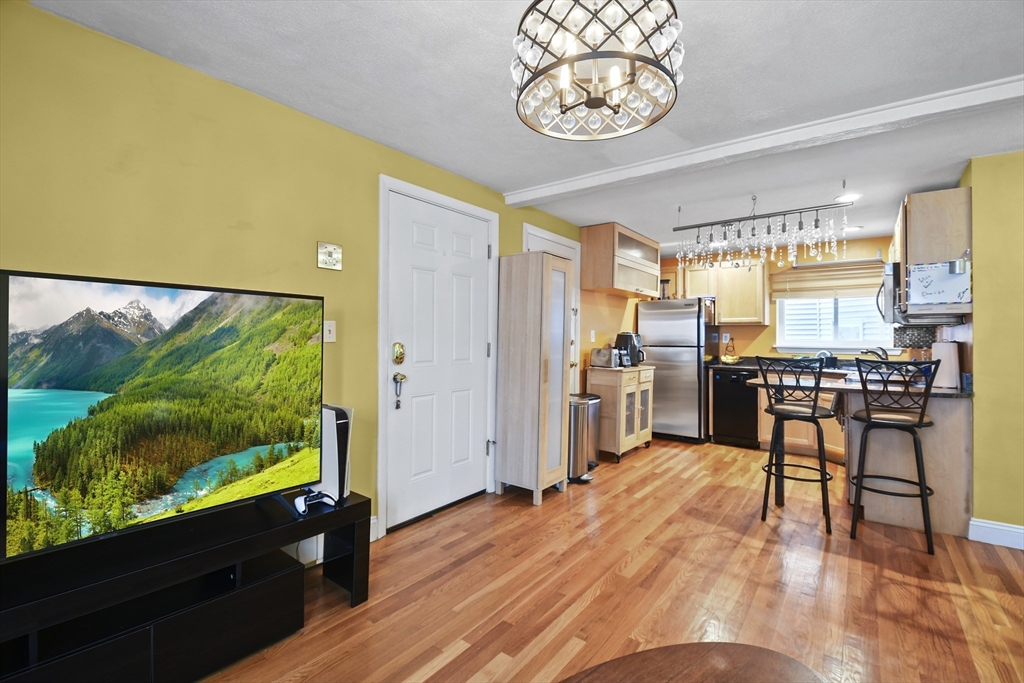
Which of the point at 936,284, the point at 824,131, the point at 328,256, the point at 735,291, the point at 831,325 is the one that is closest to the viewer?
the point at 824,131

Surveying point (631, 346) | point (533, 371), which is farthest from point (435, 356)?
point (631, 346)

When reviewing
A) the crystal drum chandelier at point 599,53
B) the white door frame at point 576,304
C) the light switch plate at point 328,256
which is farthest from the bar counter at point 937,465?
the light switch plate at point 328,256

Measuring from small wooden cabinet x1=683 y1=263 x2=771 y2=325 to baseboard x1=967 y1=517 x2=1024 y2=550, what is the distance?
2900 millimetres

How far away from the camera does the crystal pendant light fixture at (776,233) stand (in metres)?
3.75

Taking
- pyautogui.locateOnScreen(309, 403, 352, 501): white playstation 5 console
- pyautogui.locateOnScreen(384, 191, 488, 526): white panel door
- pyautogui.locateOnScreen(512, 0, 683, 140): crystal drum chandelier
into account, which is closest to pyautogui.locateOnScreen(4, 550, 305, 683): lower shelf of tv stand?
pyautogui.locateOnScreen(309, 403, 352, 501): white playstation 5 console

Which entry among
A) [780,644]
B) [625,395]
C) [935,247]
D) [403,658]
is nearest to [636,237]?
[625,395]

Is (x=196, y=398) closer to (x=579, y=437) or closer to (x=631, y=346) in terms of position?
(x=579, y=437)

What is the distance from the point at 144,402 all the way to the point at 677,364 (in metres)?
4.89

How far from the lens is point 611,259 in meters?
4.63

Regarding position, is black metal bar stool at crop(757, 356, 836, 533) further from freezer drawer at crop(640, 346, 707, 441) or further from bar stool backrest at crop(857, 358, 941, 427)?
freezer drawer at crop(640, 346, 707, 441)

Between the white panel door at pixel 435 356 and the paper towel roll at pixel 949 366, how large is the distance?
10.2 ft

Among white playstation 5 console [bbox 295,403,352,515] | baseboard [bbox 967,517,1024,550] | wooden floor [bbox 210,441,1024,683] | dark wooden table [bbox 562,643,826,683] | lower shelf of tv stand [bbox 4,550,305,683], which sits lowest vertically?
wooden floor [bbox 210,441,1024,683]

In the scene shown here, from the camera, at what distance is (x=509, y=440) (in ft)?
11.7

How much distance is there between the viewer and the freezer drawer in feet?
17.4
